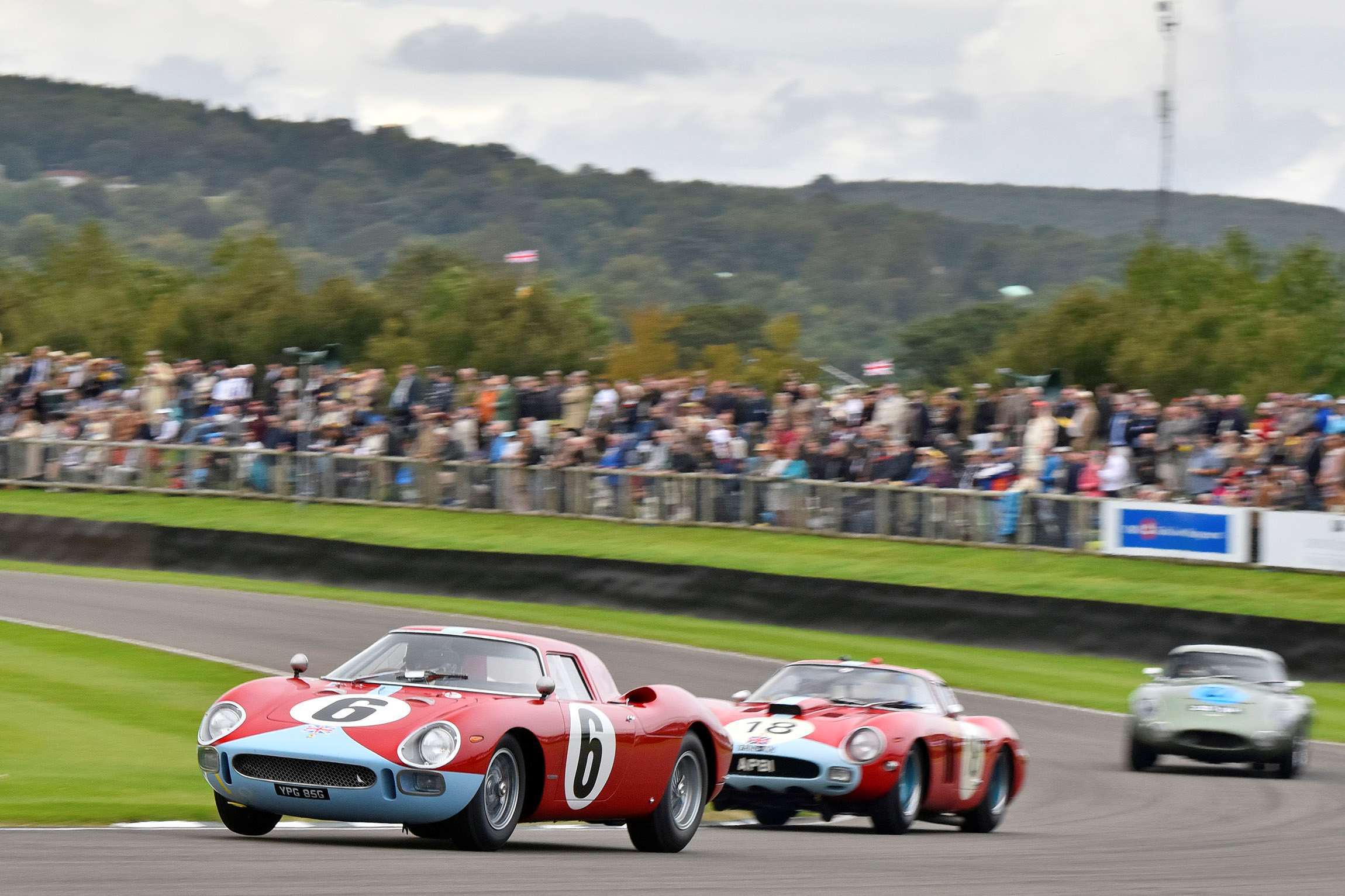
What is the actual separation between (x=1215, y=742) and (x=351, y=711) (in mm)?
9293

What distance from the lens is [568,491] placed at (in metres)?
27.4

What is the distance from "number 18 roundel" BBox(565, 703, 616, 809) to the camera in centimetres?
854

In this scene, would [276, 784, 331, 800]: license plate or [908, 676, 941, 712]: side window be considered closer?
[276, 784, 331, 800]: license plate

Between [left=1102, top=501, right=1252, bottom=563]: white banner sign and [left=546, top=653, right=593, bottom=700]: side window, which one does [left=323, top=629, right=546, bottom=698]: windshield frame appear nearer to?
[left=546, top=653, right=593, bottom=700]: side window

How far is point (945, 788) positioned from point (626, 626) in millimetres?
11846

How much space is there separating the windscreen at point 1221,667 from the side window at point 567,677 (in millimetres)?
8225

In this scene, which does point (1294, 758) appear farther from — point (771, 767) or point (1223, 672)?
point (771, 767)

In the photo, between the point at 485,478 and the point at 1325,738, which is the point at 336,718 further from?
the point at 485,478

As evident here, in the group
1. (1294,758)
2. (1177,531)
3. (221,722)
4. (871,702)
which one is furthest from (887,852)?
(1177,531)

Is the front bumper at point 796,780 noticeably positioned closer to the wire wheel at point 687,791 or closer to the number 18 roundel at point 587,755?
the wire wheel at point 687,791

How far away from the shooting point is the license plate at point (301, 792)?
7.74 metres

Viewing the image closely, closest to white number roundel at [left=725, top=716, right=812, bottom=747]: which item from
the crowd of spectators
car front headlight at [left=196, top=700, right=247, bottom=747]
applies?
car front headlight at [left=196, top=700, right=247, bottom=747]

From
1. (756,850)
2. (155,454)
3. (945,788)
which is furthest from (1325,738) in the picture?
(155,454)

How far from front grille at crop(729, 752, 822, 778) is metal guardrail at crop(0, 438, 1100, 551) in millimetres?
13425
